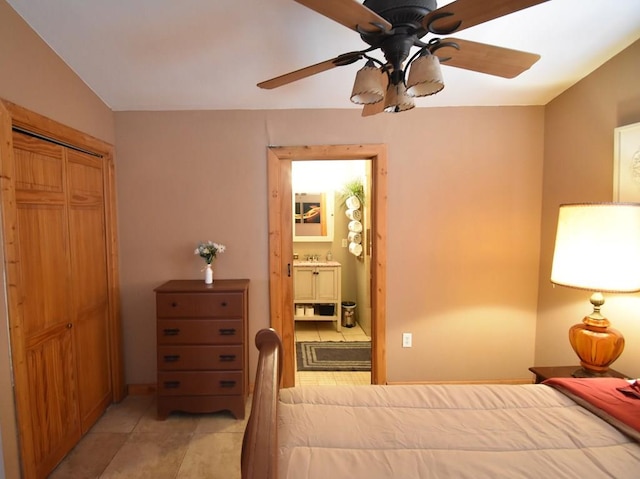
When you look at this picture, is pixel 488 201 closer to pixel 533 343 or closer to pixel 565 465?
pixel 533 343

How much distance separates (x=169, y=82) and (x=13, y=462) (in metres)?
2.36

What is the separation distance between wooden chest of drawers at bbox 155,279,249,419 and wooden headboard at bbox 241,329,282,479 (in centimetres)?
119

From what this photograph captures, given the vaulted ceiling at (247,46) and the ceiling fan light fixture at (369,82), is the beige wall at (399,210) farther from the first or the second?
the ceiling fan light fixture at (369,82)

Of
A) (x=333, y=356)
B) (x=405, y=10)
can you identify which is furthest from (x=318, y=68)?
(x=333, y=356)

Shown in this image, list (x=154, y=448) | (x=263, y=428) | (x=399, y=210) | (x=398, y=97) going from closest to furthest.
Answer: (x=263, y=428) < (x=398, y=97) < (x=154, y=448) < (x=399, y=210)

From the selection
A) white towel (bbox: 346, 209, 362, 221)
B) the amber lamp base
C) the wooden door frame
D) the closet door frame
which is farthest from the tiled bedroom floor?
white towel (bbox: 346, 209, 362, 221)

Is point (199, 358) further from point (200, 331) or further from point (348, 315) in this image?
point (348, 315)

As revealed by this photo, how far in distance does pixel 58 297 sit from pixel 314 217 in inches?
129

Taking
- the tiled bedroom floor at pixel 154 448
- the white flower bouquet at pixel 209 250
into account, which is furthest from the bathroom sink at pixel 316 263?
the tiled bedroom floor at pixel 154 448

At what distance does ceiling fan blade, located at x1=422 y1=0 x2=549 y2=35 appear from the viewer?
103cm

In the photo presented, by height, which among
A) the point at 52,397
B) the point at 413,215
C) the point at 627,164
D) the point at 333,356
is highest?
the point at 627,164

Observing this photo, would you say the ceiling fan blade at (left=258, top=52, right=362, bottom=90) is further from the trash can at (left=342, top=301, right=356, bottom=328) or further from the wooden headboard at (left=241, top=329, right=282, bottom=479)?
the trash can at (left=342, top=301, right=356, bottom=328)

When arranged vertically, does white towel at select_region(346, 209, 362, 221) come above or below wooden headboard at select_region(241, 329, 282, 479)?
above

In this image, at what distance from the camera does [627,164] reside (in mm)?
2014
